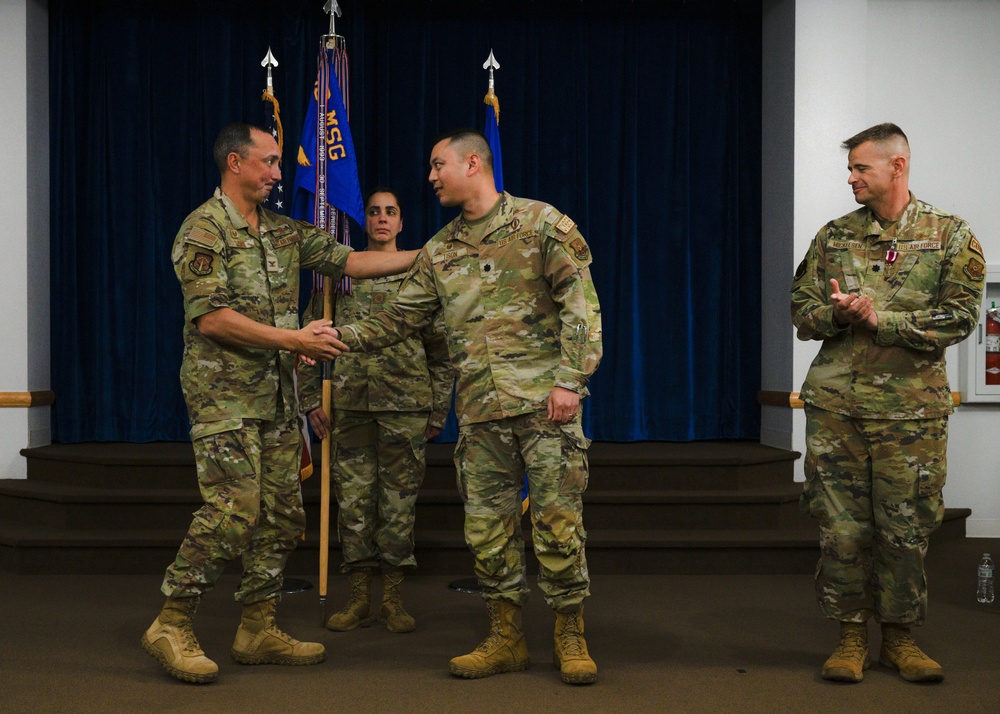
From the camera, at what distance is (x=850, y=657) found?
3.23 meters

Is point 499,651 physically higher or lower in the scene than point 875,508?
lower

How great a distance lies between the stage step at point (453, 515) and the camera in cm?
493

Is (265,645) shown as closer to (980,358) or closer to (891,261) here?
(891,261)

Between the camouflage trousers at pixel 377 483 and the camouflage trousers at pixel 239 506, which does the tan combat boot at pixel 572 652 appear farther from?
the camouflage trousers at pixel 239 506

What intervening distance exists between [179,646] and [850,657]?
230cm

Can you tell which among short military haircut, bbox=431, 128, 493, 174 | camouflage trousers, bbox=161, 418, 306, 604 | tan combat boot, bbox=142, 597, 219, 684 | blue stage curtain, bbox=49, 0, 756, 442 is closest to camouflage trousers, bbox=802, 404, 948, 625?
short military haircut, bbox=431, 128, 493, 174

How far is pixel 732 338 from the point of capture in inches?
261

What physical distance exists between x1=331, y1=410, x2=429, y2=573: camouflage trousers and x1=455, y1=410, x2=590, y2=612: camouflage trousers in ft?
2.36

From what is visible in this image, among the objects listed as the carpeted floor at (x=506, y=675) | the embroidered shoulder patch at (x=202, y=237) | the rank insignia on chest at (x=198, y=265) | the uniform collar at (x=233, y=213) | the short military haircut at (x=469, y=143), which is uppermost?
the short military haircut at (x=469, y=143)

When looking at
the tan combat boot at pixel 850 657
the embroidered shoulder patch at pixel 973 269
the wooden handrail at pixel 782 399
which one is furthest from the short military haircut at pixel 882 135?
the wooden handrail at pixel 782 399

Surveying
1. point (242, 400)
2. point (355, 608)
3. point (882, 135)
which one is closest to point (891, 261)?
point (882, 135)

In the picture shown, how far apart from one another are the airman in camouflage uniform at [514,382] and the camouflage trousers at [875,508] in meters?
0.85

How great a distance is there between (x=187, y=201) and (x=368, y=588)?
3.57 m

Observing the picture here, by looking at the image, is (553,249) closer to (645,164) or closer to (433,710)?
(433,710)
